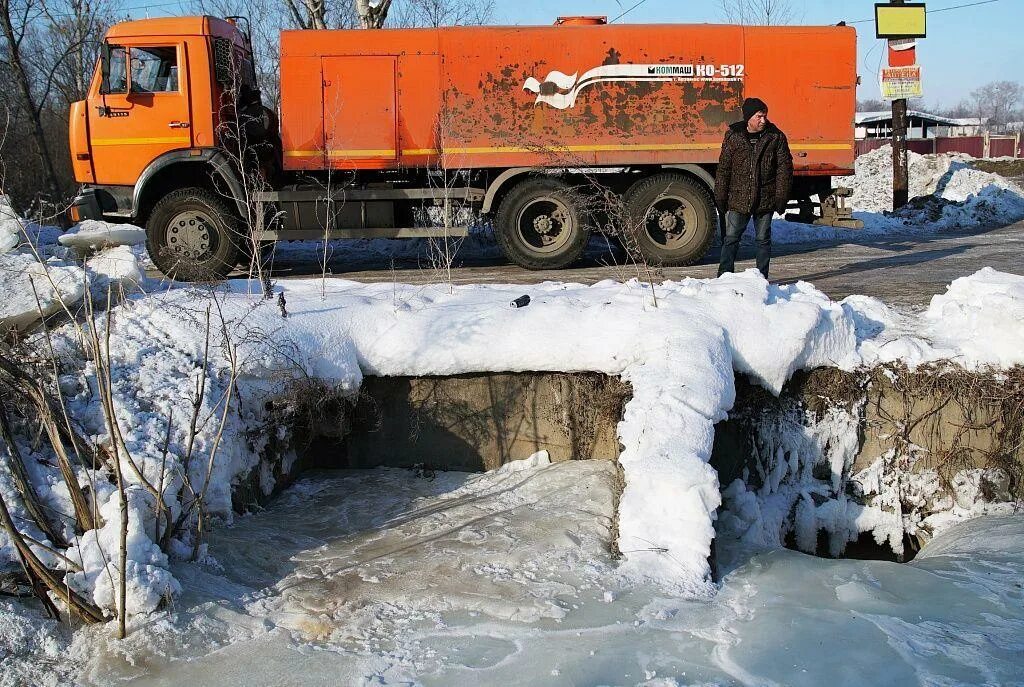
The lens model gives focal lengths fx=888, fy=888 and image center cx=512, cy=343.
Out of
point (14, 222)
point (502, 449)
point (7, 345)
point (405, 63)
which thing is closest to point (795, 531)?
point (502, 449)

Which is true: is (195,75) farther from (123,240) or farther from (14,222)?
(14,222)

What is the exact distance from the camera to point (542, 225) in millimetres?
11227

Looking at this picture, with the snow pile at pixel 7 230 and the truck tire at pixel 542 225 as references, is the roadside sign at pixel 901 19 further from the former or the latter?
the snow pile at pixel 7 230

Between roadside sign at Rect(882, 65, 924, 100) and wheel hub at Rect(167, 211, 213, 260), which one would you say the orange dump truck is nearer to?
wheel hub at Rect(167, 211, 213, 260)

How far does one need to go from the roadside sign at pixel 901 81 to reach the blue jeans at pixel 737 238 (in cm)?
1112

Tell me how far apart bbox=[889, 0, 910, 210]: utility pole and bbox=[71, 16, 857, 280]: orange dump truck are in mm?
7090

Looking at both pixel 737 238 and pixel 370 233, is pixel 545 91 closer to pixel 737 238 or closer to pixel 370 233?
pixel 370 233

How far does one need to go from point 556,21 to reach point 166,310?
7.30 metres

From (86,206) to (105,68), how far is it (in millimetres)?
1629

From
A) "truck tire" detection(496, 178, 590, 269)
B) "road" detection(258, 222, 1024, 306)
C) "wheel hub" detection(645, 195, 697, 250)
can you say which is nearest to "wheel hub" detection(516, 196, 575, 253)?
"truck tire" detection(496, 178, 590, 269)

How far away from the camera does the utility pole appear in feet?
56.4

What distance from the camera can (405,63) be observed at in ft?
35.0

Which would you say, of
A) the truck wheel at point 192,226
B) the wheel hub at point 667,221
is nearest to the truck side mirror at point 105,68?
the truck wheel at point 192,226

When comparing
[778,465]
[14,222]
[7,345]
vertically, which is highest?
[14,222]
